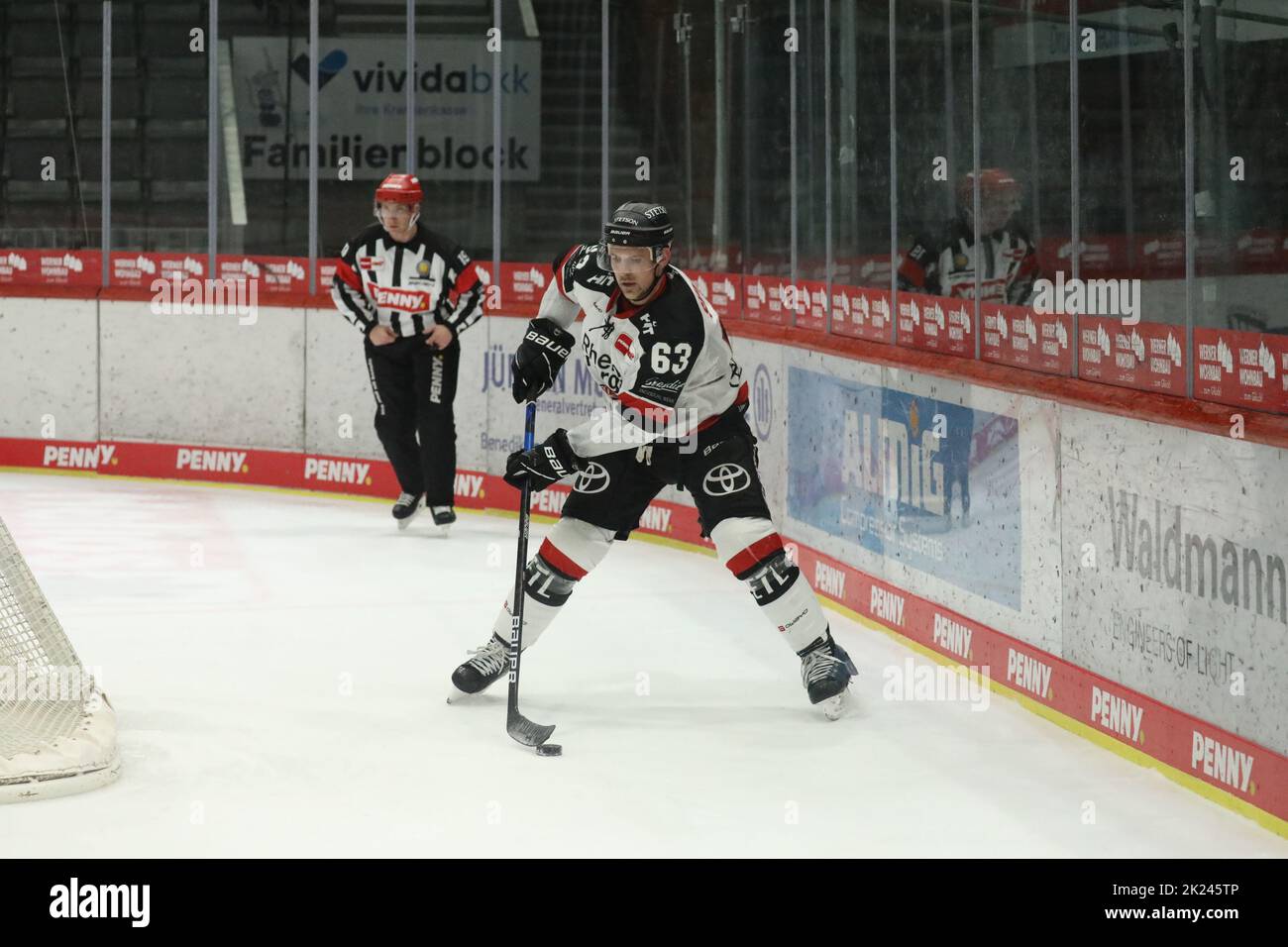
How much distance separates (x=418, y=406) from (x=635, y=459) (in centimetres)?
320

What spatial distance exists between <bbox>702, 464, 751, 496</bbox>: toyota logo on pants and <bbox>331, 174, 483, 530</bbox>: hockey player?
10.0ft

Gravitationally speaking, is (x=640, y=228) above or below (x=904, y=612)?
above

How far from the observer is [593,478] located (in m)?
5.07

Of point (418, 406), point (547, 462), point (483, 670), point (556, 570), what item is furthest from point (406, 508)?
point (547, 462)

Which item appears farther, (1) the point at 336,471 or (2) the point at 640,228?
(1) the point at 336,471

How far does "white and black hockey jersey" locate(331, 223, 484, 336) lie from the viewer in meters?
7.95

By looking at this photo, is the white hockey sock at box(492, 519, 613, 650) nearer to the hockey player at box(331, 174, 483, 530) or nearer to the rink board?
the rink board

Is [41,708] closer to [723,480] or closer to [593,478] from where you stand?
[593,478]

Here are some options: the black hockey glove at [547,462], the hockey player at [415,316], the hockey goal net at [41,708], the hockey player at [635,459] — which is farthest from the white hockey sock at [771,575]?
the hockey player at [415,316]

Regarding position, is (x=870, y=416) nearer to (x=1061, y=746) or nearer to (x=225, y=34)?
(x=1061, y=746)

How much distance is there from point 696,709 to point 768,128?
335 centimetres

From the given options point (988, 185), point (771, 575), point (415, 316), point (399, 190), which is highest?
point (399, 190)

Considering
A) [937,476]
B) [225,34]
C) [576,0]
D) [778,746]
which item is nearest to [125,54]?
[225,34]

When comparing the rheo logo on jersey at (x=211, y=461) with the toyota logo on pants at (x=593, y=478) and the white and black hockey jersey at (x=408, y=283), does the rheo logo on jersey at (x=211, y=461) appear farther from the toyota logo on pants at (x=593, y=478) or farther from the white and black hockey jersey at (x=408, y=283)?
the toyota logo on pants at (x=593, y=478)
